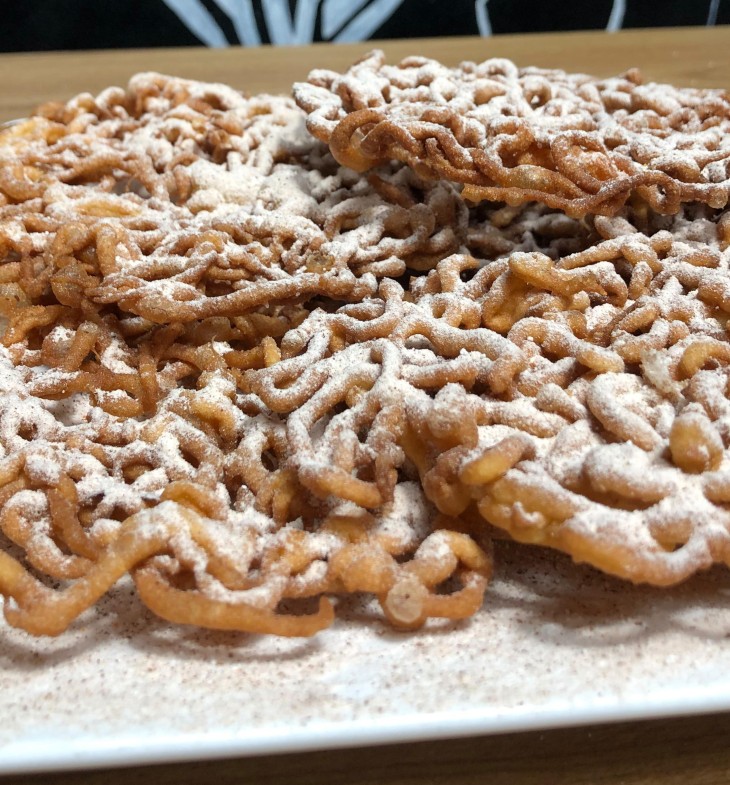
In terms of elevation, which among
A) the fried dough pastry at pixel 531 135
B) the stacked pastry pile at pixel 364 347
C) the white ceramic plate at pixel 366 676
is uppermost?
the fried dough pastry at pixel 531 135

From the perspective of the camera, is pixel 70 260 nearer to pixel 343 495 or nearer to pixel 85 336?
pixel 85 336

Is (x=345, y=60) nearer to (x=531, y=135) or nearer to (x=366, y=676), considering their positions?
(x=531, y=135)

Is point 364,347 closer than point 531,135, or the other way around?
point 364,347

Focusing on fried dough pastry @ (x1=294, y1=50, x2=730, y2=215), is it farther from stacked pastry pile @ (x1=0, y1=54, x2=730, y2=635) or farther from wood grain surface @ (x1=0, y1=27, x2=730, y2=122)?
wood grain surface @ (x1=0, y1=27, x2=730, y2=122)

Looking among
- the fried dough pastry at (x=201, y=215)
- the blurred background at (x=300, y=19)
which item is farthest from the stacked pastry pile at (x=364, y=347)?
the blurred background at (x=300, y=19)

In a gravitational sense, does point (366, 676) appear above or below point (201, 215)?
below

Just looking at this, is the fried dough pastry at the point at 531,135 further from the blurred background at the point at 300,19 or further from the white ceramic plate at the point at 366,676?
the blurred background at the point at 300,19

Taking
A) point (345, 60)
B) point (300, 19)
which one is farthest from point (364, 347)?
point (300, 19)
